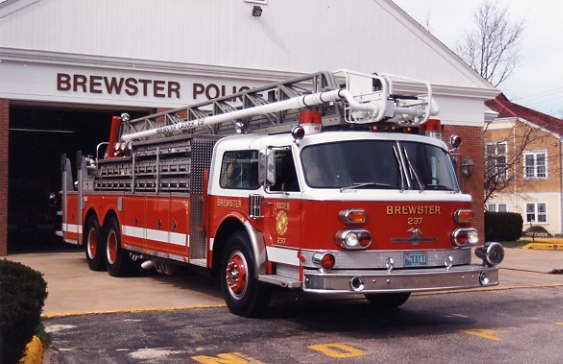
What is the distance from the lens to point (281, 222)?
8.80 metres

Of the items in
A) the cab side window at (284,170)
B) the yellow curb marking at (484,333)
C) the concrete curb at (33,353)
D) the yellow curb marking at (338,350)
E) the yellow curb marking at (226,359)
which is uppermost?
the cab side window at (284,170)

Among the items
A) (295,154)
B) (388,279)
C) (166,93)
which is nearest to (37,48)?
(166,93)

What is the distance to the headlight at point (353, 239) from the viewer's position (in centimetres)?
806

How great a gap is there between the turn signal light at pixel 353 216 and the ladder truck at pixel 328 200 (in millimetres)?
11

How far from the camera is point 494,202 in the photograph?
41.6 metres

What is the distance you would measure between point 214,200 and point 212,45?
34.0 ft

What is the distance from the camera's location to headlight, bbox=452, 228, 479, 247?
8.79m

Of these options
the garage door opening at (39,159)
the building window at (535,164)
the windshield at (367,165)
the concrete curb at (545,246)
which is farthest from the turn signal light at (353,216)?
the building window at (535,164)

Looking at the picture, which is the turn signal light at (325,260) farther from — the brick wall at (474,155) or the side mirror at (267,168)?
the brick wall at (474,155)

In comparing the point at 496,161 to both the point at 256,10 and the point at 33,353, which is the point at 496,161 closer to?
the point at 256,10

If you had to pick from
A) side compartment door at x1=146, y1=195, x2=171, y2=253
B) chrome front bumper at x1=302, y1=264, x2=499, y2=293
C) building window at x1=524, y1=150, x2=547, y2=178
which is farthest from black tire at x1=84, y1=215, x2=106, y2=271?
building window at x1=524, y1=150, x2=547, y2=178

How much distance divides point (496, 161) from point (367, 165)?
30.0 m

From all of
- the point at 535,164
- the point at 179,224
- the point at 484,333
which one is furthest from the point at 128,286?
the point at 535,164

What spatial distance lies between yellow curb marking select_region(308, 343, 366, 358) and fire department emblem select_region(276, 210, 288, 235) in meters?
1.50
